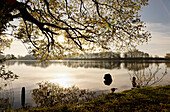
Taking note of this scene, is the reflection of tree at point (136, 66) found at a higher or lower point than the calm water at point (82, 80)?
higher

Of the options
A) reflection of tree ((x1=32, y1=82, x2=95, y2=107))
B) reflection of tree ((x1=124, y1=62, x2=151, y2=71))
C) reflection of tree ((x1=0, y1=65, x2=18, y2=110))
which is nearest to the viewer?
reflection of tree ((x1=0, y1=65, x2=18, y2=110))

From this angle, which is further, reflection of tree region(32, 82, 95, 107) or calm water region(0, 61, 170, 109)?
calm water region(0, 61, 170, 109)

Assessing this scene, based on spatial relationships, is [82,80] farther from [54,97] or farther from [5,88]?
[5,88]

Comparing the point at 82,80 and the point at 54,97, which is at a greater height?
the point at 54,97

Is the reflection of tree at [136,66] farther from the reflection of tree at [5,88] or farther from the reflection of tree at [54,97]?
the reflection of tree at [5,88]

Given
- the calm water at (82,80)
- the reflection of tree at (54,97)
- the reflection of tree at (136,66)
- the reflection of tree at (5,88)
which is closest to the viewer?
the reflection of tree at (5,88)

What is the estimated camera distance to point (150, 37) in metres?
10.0

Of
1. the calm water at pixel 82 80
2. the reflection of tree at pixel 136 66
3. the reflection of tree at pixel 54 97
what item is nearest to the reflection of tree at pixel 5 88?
the calm water at pixel 82 80

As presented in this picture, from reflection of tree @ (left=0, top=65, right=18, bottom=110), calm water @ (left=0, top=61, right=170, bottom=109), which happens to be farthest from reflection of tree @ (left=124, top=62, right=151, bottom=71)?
reflection of tree @ (left=0, top=65, right=18, bottom=110)

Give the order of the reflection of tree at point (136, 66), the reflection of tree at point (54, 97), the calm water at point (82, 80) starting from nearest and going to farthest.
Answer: the reflection of tree at point (54, 97), the reflection of tree at point (136, 66), the calm water at point (82, 80)

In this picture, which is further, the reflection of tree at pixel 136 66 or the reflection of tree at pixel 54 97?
the reflection of tree at pixel 136 66

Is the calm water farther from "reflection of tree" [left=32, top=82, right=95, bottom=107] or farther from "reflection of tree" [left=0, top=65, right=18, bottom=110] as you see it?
"reflection of tree" [left=32, top=82, right=95, bottom=107]

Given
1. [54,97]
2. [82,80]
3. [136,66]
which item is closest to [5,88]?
[54,97]

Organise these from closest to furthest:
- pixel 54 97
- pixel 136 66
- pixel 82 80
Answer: pixel 54 97 → pixel 136 66 → pixel 82 80
